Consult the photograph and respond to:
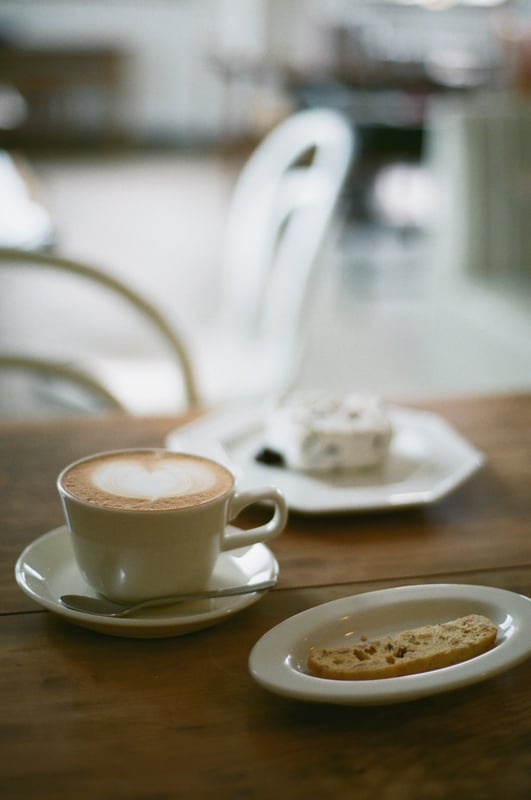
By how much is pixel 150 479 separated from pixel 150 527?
0.06m

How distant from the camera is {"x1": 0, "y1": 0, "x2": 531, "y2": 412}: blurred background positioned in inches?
Answer: 105

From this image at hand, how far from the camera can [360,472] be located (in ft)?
2.75

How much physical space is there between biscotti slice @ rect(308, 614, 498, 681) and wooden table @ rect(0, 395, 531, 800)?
0.07 feet

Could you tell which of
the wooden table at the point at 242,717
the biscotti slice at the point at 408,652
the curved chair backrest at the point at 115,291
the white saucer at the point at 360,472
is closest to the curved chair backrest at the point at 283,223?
the curved chair backrest at the point at 115,291

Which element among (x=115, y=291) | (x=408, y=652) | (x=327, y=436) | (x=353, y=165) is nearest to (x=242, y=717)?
(x=408, y=652)

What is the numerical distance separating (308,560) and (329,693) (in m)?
0.22

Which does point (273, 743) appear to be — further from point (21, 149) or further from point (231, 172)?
point (21, 149)

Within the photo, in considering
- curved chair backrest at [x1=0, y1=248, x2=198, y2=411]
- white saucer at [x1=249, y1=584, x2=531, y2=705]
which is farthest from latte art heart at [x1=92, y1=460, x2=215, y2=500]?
curved chair backrest at [x1=0, y1=248, x2=198, y2=411]

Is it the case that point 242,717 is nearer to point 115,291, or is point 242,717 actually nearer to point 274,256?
point 115,291

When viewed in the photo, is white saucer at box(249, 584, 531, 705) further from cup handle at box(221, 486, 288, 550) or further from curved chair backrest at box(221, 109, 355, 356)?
curved chair backrest at box(221, 109, 355, 356)

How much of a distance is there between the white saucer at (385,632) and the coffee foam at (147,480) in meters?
0.10

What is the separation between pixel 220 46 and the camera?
832cm

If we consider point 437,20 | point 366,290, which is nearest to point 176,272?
point 366,290

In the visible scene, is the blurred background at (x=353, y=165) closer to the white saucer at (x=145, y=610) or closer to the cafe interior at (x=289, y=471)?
the cafe interior at (x=289, y=471)
